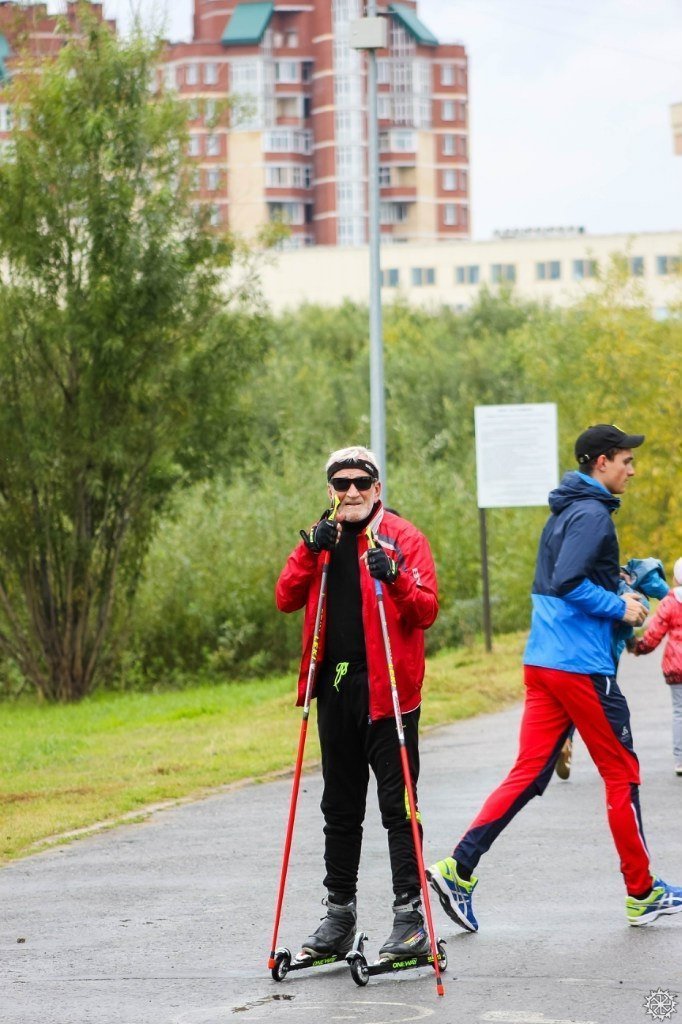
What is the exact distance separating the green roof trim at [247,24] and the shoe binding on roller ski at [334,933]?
138 m

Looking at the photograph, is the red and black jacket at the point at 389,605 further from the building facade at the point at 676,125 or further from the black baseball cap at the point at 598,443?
the building facade at the point at 676,125

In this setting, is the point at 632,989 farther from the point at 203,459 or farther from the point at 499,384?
the point at 499,384

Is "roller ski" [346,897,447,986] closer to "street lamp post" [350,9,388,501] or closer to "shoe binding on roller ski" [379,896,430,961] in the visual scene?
"shoe binding on roller ski" [379,896,430,961]

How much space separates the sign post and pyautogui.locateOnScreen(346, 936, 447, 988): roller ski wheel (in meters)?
14.7

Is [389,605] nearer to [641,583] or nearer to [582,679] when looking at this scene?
[582,679]

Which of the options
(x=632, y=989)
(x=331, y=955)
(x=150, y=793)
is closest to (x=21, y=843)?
(x=150, y=793)

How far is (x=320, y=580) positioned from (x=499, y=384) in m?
55.3

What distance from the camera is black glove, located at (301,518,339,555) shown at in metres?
6.79

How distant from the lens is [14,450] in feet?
72.7

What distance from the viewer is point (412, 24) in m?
140

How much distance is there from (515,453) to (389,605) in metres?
14.6

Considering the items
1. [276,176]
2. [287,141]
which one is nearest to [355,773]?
[276,176]

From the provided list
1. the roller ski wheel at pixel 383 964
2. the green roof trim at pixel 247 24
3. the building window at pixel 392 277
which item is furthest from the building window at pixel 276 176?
the roller ski wheel at pixel 383 964

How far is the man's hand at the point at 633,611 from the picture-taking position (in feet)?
24.5
